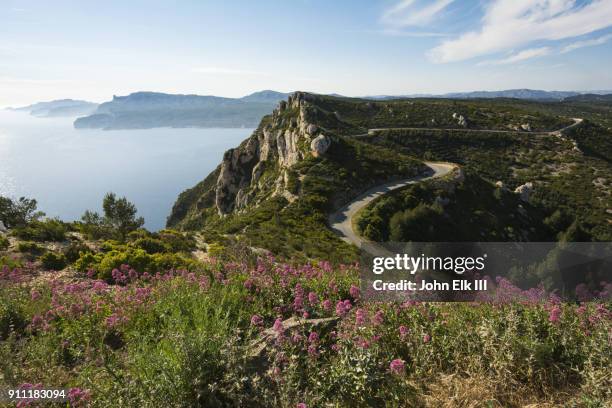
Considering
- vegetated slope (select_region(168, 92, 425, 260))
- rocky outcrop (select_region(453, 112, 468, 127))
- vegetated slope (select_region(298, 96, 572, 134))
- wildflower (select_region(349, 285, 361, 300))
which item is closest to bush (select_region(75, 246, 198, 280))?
wildflower (select_region(349, 285, 361, 300))

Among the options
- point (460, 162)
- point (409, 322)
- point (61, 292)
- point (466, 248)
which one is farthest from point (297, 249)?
point (460, 162)

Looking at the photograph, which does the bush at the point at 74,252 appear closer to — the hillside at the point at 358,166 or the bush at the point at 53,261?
the bush at the point at 53,261

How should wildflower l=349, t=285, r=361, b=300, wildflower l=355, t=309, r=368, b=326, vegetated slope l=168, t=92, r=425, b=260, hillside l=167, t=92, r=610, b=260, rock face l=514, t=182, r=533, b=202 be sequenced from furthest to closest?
rock face l=514, t=182, r=533, b=202
hillside l=167, t=92, r=610, b=260
vegetated slope l=168, t=92, r=425, b=260
wildflower l=349, t=285, r=361, b=300
wildflower l=355, t=309, r=368, b=326

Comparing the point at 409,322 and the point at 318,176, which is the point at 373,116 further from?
the point at 409,322

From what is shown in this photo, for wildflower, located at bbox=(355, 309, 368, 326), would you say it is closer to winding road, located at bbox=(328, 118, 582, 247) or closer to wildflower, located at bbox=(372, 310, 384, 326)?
wildflower, located at bbox=(372, 310, 384, 326)

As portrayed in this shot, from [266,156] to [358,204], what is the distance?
129 feet

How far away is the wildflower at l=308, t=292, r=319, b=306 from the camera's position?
5956 mm

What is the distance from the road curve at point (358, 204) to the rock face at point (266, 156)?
1426cm

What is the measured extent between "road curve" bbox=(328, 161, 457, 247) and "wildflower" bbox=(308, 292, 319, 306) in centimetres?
2698

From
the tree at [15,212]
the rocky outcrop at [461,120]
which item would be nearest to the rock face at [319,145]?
the tree at [15,212]

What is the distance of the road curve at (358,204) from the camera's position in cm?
3622

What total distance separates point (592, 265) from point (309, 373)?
41150mm

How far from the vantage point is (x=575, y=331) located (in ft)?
16.4

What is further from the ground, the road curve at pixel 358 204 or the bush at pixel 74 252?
the bush at pixel 74 252
